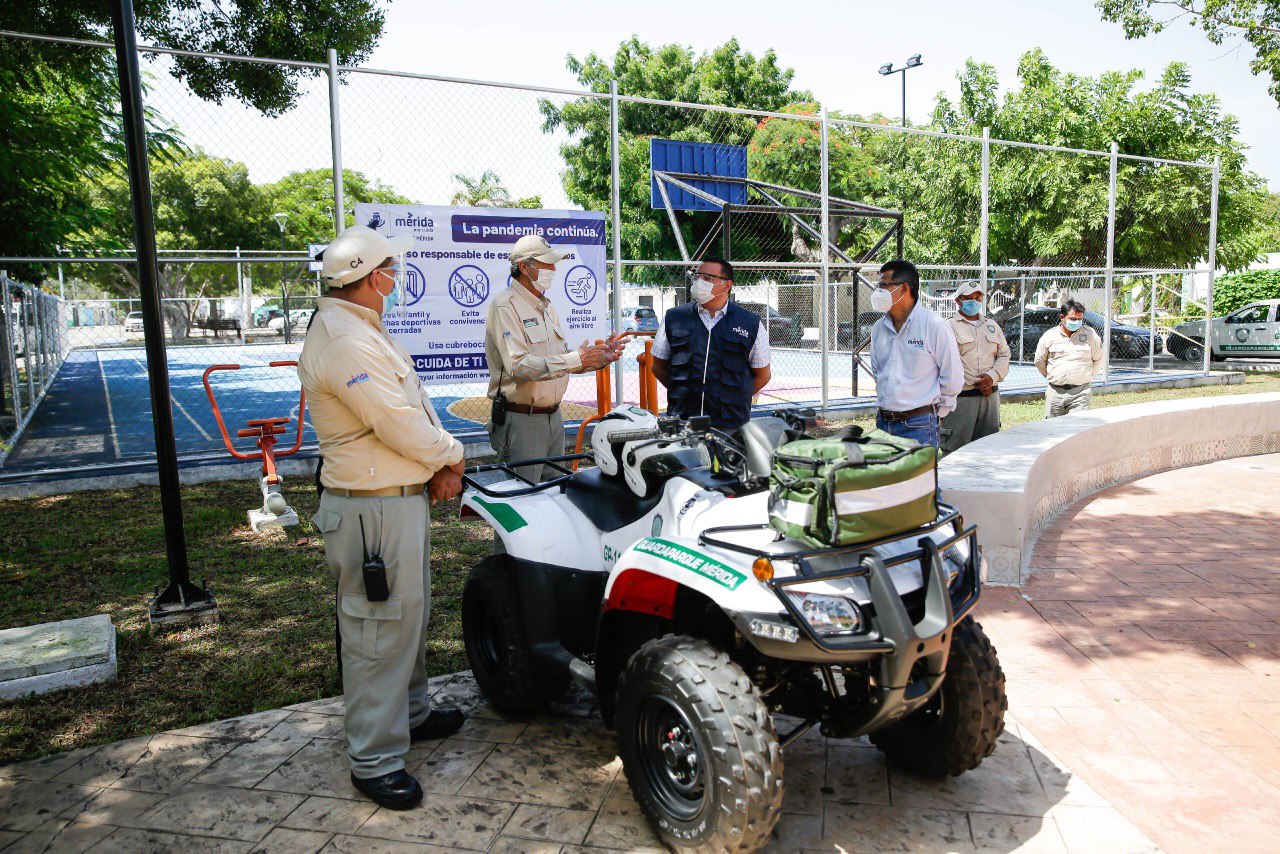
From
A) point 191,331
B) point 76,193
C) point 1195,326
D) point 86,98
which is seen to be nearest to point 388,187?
point 86,98

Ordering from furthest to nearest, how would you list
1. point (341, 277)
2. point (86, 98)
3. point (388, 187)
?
point (86, 98)
point (388, 187)
point (341, 277)

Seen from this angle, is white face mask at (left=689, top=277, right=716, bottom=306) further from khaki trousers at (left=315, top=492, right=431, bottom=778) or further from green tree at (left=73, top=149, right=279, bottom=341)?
green tree at (left=73, top=149, right=279, bottom=341)

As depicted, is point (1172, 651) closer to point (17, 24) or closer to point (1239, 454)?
point (1239, 454)

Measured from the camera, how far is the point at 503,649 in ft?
12.3

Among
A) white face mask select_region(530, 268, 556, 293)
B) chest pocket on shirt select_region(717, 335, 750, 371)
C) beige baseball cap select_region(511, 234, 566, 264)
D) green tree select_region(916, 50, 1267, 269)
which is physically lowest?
chest pocket on shirt select_region(717, 335, 750, 371)

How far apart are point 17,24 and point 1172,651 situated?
1329 cm

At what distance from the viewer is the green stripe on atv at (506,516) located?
12.0 ft

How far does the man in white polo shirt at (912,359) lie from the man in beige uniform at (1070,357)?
13.1 ft

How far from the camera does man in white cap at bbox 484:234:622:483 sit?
200 inches

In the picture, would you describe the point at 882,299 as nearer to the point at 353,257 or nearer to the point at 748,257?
the point at 353,257

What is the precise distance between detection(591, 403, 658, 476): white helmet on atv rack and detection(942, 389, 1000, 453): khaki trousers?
4.92m

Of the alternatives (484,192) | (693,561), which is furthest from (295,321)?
(693,561)

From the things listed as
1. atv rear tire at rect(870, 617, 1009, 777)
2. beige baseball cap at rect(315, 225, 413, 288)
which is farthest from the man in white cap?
atv rear tire at rect(870, 617, 1009, 777)

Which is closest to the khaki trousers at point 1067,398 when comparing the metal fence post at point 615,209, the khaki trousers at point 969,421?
the khaki trousers at point 969,421
